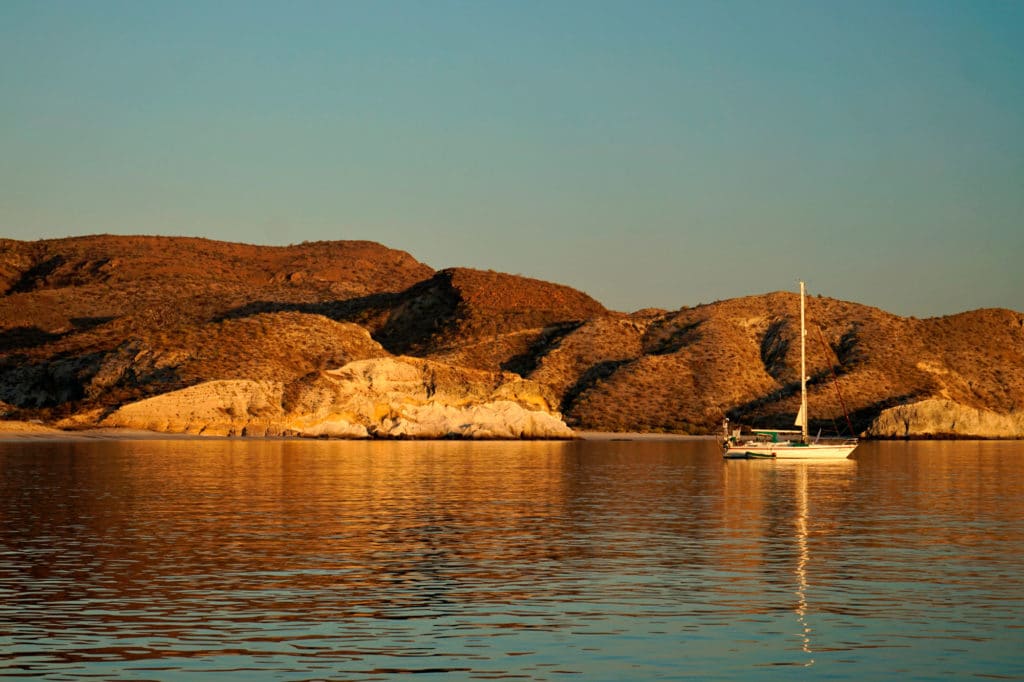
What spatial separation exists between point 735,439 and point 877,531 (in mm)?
52165

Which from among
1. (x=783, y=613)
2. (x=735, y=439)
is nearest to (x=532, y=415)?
(x=735, y=439)

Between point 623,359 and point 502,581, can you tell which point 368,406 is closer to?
point 623,359

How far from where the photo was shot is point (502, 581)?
2508 centimetres

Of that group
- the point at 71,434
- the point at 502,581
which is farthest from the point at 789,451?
the point at 502,581

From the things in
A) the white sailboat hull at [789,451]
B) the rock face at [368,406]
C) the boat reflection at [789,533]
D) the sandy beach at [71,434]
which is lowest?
the boat reflection at [789,533]

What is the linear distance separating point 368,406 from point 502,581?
294ft

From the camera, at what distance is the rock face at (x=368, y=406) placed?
10700 cm

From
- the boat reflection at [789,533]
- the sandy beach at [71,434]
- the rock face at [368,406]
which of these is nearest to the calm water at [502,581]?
the boat reflection at [789,533]

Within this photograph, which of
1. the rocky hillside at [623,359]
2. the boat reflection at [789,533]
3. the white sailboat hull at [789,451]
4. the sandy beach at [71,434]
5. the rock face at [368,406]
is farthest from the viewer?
the rocky hillside at [623,359]

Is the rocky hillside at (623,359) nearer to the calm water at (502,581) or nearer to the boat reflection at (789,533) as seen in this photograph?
the boat reflection at (789,533)

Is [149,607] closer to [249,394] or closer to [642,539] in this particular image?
[642,539]

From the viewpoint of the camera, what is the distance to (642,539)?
1280 inches

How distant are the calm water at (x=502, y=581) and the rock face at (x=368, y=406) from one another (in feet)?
182

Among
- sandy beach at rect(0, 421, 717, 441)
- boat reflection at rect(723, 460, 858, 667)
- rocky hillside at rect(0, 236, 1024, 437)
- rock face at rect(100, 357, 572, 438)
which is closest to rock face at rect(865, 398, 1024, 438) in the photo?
rocky hillside at rect(0, 236, 1024, 437)
